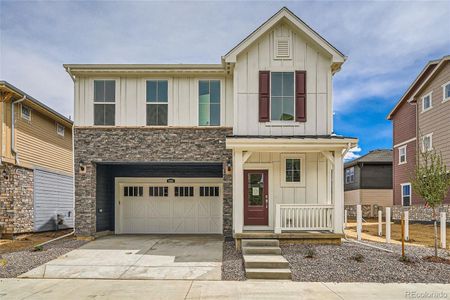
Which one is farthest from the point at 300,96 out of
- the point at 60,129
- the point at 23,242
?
the point at 60,129

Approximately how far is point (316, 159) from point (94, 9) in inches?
358

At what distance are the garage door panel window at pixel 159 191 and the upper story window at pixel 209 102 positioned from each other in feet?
11.8

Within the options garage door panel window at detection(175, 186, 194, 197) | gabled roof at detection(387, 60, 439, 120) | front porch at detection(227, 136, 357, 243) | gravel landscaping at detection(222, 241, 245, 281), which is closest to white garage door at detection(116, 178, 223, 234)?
garage door panel window at detection(175, 186, 194, 197)

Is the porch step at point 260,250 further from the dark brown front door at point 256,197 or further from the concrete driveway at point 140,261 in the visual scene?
the dark brown front door at point 256,197

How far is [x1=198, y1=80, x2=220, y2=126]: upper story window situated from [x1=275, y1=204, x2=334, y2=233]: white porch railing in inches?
160

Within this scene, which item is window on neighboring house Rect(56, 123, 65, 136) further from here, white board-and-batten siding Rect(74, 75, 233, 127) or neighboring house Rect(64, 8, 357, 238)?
white board-and-batten siding Rect(74, 75, 233, 127)

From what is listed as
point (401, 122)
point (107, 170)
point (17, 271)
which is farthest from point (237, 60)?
point (401, 122)

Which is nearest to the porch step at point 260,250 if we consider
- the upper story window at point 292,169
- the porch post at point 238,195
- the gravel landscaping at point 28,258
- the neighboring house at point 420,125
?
the porch post at point 238,195

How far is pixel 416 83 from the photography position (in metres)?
21.4

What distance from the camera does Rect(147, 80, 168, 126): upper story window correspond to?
13125mm

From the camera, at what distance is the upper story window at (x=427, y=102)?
20052 millimetres

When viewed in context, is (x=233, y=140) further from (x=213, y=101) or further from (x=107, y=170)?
(x=107, y=170)

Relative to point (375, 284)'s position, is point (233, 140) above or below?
above

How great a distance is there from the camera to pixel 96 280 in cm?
804
